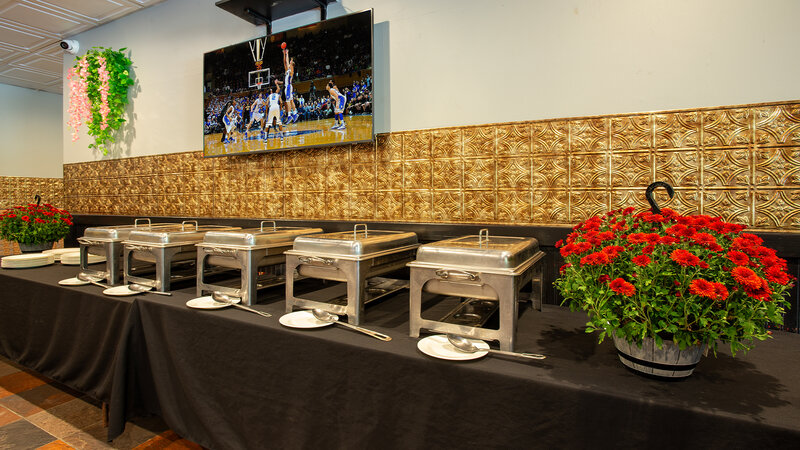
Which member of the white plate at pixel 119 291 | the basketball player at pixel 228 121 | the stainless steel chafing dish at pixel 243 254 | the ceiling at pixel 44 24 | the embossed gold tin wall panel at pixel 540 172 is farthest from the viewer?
the ceiling at pixel 44 24

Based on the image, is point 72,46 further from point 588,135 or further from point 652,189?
point 652,189

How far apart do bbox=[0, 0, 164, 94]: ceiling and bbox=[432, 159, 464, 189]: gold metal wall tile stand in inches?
103

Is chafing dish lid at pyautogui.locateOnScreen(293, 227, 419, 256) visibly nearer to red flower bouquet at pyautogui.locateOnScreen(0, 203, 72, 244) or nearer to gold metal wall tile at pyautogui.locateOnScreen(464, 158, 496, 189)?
gold metal wall tile at pyautogui.locateOnScreen(464, 158, 496, 189)

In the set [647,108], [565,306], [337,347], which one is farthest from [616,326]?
[647,108]

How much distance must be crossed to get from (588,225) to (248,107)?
2.21m

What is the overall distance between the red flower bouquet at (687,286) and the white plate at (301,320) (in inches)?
30.5

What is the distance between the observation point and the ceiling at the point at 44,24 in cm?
294

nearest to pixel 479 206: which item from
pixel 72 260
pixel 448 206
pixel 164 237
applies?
pixel 448 206

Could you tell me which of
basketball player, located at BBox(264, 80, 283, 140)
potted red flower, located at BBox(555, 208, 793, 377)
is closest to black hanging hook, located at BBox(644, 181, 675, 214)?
potted red flower, located at BBox(555, 208, 793, 377)

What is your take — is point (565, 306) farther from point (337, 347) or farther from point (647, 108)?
point (337, 347)

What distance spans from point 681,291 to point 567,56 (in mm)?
1246

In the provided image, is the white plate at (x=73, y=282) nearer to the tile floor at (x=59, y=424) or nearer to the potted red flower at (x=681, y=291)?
the tile floor at (x=59, y=424)

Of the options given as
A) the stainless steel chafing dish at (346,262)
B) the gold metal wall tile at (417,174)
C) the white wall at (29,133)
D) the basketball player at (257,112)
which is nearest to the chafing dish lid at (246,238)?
the stainless steel chafing dish at (346,262)

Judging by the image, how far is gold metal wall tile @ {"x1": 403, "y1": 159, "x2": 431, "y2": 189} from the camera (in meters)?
1.95
